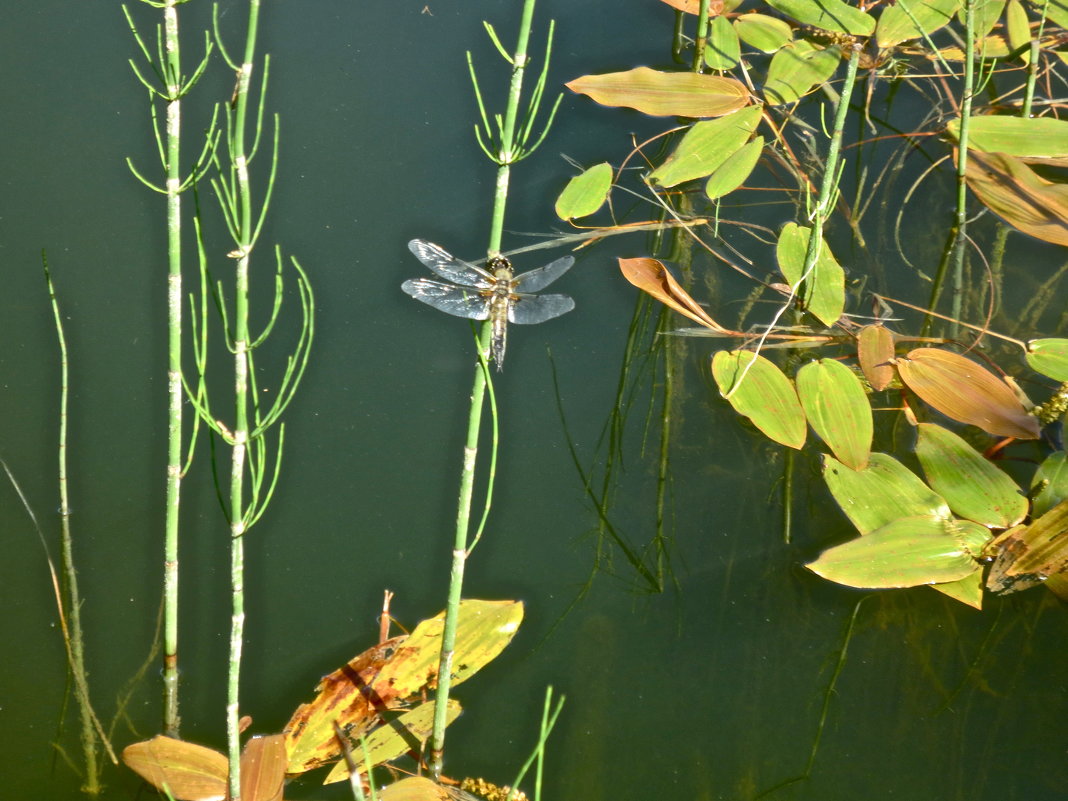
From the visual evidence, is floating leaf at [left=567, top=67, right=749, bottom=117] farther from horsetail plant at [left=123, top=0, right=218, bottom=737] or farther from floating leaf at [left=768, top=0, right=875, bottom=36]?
horsetail plant at [left=123, top=0, right=218, bottom=737]

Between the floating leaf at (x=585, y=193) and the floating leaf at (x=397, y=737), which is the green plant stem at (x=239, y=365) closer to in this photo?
the floating leaf at (x=397, y=737)

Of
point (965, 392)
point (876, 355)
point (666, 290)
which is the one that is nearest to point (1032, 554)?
point (965, 392)

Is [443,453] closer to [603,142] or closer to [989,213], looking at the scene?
[603,142]

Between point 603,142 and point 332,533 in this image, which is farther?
point 603,142

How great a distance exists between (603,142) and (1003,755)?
4.32 feet

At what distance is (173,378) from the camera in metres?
1.12

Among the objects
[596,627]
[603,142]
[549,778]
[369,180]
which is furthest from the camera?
[603,142]

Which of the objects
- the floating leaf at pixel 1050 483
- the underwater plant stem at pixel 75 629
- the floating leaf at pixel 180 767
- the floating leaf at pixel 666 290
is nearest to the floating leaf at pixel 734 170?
the floating leaf at pixel 666 290

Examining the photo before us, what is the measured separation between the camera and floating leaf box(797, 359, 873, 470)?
1501 millimetres

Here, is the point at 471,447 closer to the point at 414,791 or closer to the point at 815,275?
the point at 414,791

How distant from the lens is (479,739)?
1.27 metres

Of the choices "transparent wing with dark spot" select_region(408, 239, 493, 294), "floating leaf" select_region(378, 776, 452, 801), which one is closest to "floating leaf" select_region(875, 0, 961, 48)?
"transparent wing with dark spot" select_region(408, 239, 493, 294)

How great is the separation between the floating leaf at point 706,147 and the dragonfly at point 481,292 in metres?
0.46

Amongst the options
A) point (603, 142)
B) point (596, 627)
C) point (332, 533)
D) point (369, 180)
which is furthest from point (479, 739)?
point (603, 142)
